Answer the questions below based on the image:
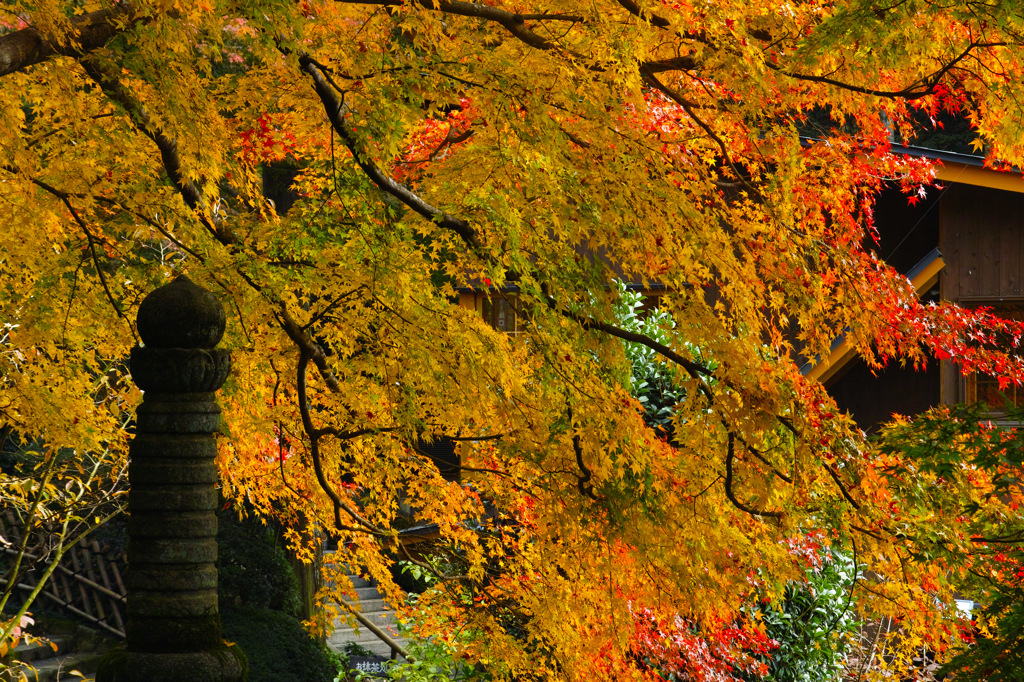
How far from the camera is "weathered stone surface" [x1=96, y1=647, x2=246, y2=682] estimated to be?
3562 mm

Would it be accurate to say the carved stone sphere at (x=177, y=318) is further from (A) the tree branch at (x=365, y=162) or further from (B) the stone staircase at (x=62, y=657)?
(B) the stone staircase at (x=62, y=657)

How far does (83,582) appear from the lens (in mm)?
12938

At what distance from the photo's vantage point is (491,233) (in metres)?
5.53

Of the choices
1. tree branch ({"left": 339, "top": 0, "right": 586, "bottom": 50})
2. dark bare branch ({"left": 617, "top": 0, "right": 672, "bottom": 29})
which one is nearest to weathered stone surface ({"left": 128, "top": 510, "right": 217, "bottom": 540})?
tree branch ({"left": 339, "top": 0, "right": 586, "bottom": 50})

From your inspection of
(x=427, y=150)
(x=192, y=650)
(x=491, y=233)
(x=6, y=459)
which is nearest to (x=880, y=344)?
(x=491, y=233)

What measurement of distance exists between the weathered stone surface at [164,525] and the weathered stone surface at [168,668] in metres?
0.45

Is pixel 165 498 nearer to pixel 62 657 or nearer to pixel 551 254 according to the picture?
pixel 551 254

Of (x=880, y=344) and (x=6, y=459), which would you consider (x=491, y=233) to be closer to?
(x=880, y=344)

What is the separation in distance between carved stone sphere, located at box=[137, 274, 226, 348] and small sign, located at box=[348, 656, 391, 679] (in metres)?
8.29

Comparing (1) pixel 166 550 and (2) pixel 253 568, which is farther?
(2) pixel 253 568

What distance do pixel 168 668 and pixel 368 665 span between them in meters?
8.88

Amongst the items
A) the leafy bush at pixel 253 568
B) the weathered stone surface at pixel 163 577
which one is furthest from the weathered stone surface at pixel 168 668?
the leafy bush at pixel 253 568

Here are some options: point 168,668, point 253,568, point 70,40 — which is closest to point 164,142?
point 70,40

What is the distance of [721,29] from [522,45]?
1.29m
